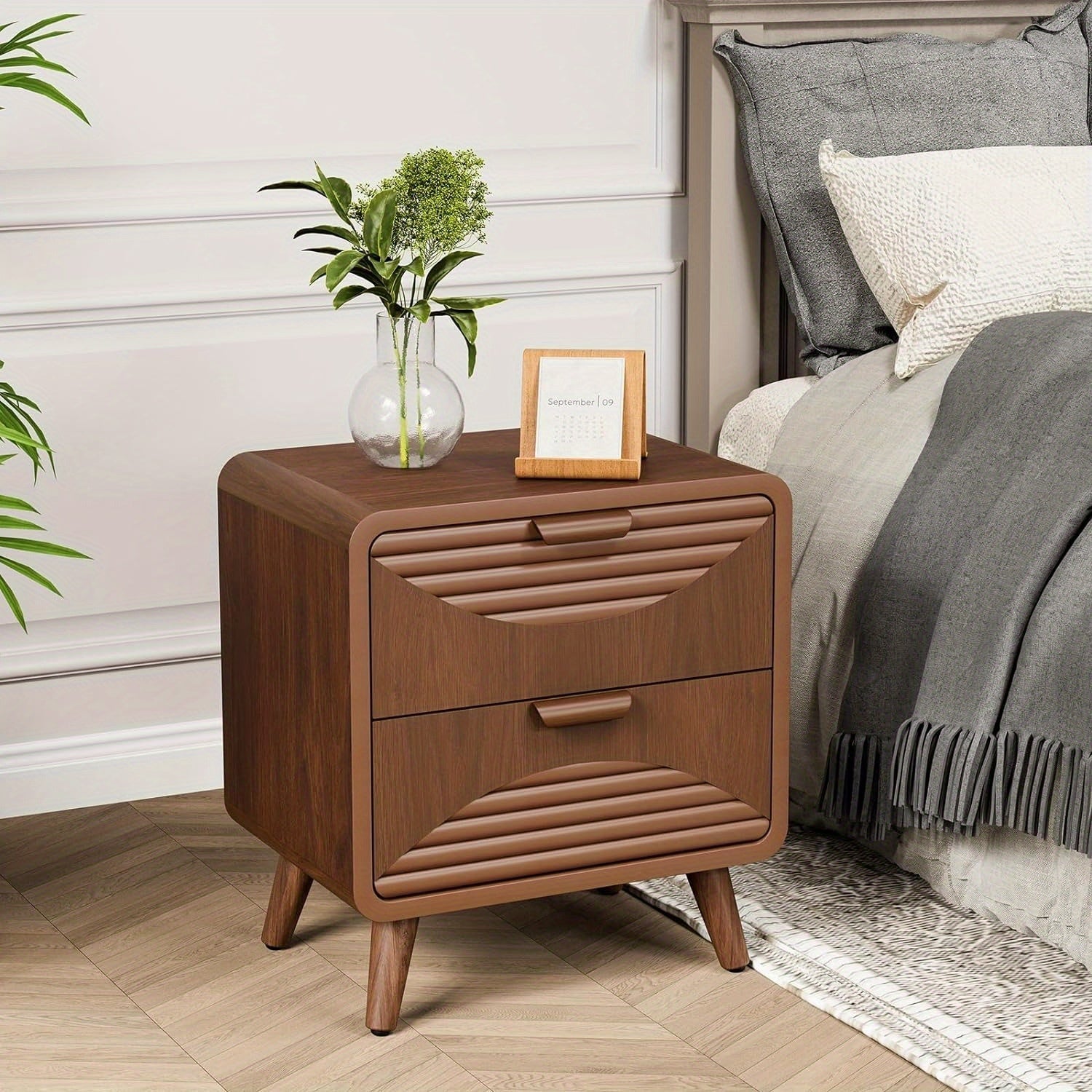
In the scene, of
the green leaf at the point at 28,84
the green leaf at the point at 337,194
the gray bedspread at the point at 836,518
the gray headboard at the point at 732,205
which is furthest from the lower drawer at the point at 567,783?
the gray headboard at the point at 732,205

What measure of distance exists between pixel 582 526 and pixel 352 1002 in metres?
0.59

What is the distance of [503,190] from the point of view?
260 centimetres

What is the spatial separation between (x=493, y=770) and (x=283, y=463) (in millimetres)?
411

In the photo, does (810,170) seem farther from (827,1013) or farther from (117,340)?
(827,1013)

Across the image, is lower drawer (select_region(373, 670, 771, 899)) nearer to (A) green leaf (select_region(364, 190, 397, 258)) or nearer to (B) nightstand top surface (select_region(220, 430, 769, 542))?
(B) nightstand top surface (select_region(220, 430, 769, 542))

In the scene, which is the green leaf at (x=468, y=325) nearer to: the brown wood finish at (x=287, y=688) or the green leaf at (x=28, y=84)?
the brown wood finish at (x=287, y=688)

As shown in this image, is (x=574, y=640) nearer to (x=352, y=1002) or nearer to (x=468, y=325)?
(x=468, y=325)

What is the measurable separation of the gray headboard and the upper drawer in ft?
2.89

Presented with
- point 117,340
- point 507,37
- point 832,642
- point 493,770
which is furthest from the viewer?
point 507,37

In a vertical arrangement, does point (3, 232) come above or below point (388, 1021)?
above

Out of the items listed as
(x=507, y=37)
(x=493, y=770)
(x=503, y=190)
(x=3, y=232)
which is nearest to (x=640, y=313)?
(x=503, y=190)

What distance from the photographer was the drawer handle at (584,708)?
178 cm

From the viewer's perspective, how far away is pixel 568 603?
178 cm

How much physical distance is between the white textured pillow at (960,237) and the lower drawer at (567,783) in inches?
26.8
